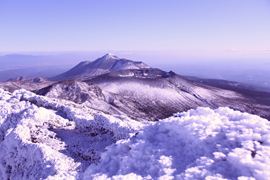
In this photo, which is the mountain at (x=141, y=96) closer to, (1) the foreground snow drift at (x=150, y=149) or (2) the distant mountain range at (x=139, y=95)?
(2) the distant mountain range at (x=139, y=95)

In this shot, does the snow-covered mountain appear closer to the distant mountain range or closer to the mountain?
the mountain

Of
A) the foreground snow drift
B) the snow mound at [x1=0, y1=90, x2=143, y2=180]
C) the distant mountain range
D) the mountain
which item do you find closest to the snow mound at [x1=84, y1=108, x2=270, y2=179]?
the foreground snow drift

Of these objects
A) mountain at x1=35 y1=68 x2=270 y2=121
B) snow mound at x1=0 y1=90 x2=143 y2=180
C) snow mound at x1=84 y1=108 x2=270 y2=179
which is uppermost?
snow mound at x1=84 y1=108 x2=270 y2=179

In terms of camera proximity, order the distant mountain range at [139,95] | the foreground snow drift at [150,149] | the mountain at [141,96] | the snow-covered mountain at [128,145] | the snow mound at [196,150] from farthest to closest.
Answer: the distant mountain range at [139,95] → the mountain at [141,96] → the snow-covered mountain at [128,145] → the foreground snow drift at [150,149] → the snow mound at [196,150]

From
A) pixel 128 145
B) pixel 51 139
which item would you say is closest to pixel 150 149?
pixel 128 145

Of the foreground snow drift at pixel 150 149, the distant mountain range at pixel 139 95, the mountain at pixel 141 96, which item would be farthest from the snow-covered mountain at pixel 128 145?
→ the distant mountain range at pixel 139 95

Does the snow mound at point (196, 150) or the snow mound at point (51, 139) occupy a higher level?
the snow mound at point (196, 150)

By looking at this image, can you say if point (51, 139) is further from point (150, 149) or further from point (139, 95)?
point (139, 95)

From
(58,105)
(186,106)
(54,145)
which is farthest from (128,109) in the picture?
(54,145)
